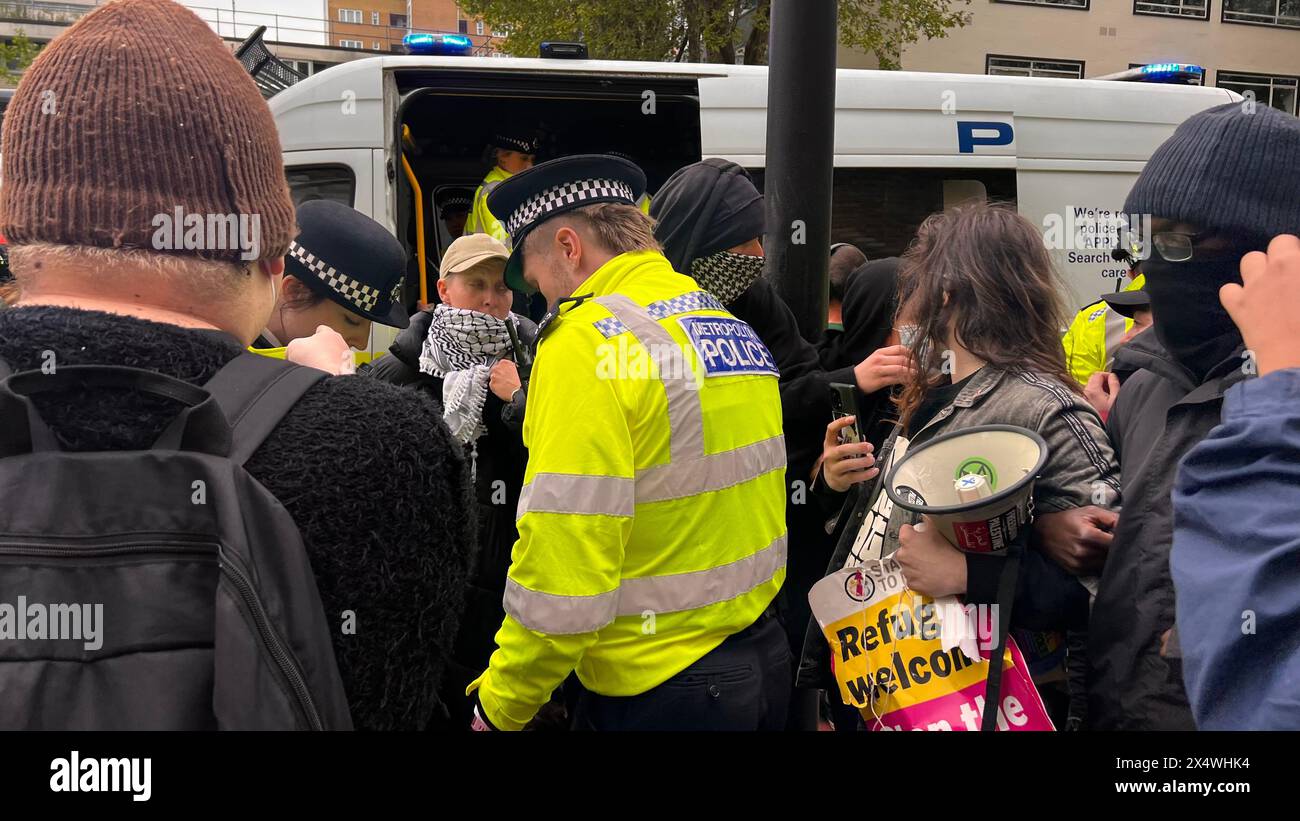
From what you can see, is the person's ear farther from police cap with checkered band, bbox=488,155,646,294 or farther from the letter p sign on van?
the letter p sign on van

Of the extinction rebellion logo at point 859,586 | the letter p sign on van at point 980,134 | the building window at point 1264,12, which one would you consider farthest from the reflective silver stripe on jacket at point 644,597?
the building window at point 1264,12

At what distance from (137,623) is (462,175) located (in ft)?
22.1

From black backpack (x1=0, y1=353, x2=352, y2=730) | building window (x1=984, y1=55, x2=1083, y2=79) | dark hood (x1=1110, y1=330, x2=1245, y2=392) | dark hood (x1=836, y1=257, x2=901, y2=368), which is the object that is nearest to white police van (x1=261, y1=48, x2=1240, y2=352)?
dark hood (x1=836, y1=257, x2=901, y2=368)

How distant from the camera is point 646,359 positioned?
2.18 m

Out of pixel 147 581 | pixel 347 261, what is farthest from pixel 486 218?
pixel 147 581

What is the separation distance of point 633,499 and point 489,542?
1.28 meters

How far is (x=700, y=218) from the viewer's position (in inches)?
129

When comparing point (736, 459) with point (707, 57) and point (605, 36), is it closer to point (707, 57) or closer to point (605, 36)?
point (605, 36)

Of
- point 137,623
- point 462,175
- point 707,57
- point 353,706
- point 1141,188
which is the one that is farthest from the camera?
point 707,57

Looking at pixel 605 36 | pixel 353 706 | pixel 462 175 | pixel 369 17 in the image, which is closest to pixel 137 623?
pixel 353 706

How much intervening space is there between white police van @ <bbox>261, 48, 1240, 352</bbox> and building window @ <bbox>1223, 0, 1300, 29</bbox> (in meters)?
20.9

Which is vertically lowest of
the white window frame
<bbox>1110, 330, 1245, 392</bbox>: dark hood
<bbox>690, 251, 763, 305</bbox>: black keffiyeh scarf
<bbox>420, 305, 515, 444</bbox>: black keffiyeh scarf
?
<bbox>420, 305, 515, 444</bbox>: black keffiyeh scarf

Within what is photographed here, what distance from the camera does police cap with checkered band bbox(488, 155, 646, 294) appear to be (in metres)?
2.53

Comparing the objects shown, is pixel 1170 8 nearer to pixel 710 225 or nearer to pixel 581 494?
pixel 710 225
